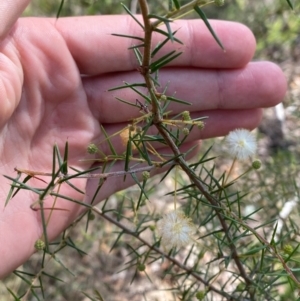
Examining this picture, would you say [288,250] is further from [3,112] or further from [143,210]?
[143,210]

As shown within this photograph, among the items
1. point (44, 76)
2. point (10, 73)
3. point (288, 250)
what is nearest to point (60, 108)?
point (44, 76)

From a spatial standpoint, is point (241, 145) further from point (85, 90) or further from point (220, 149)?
point (220, 149)

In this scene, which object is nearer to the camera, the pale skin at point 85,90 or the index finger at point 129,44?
the pale skin at point 85,90

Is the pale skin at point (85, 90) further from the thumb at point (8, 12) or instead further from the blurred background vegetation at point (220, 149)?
the blurred background vegetation at point (220, 149)

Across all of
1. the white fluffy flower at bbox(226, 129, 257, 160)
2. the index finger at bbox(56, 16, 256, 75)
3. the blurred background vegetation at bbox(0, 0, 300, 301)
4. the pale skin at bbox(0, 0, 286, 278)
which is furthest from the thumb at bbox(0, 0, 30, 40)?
the blurred background vegetation at bbox(0, 0, 300, 301)

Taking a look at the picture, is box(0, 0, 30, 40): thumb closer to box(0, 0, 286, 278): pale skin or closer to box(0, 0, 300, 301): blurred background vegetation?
box(0, 0, 286, 278): pale skin

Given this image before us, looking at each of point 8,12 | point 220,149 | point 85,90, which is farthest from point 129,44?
point 220,149

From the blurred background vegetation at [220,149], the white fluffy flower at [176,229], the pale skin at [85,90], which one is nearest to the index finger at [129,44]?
the pale skin at [85,90]
